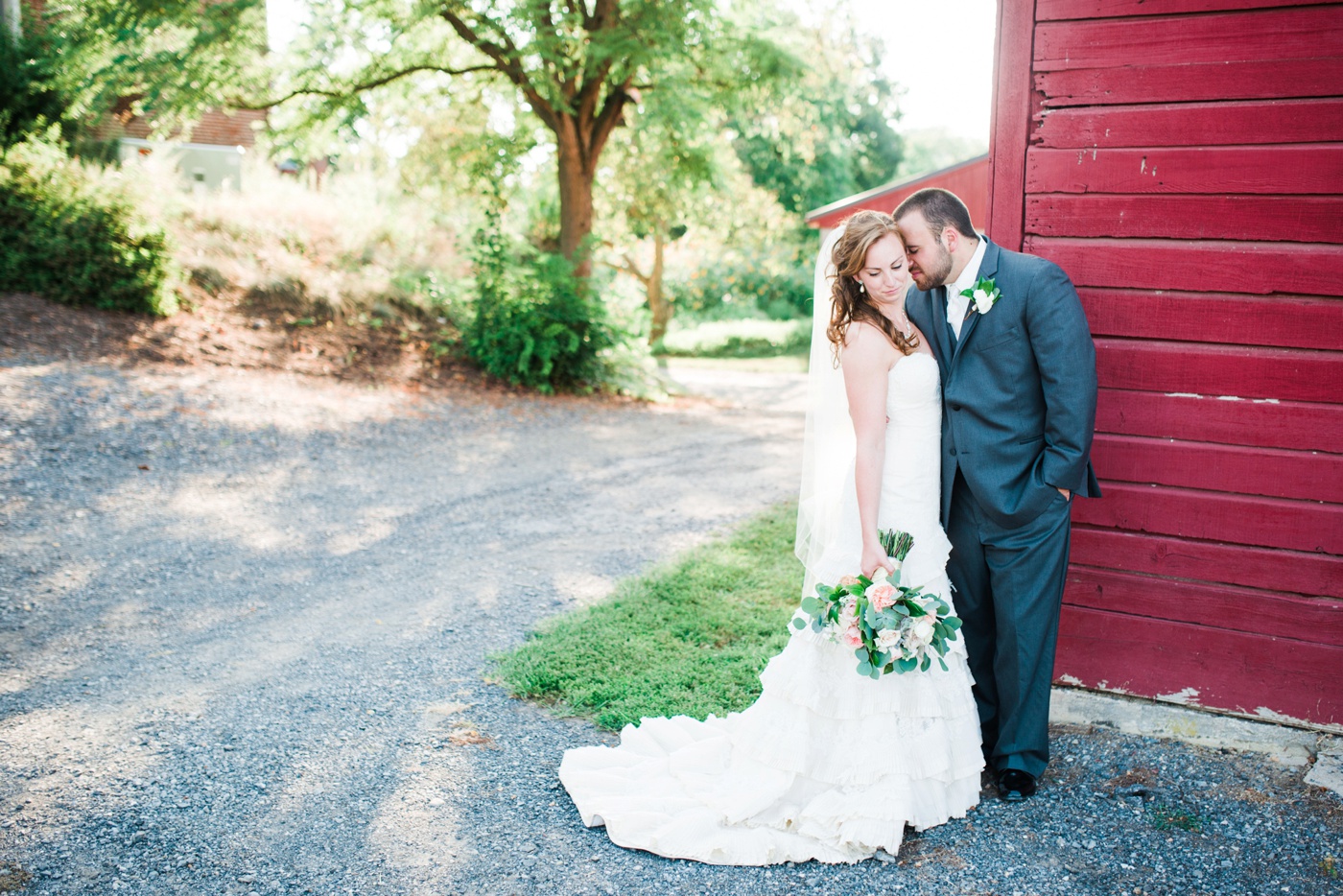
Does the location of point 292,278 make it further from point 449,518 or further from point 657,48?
point 449,518

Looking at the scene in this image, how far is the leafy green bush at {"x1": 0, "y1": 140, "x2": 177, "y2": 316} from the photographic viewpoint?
37.3ft

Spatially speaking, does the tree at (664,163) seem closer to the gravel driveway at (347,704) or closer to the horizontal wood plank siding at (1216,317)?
the gravel driveway at (347,704)

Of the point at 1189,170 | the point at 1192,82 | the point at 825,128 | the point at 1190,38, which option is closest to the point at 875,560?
the point at 1189,170

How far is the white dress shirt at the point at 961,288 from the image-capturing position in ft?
11.3

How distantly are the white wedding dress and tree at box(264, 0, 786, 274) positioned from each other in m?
10.2

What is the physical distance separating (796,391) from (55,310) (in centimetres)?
1170

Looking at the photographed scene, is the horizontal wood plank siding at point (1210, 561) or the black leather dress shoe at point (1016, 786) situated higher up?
the horizontal wood plank siding at point (1210, 561)

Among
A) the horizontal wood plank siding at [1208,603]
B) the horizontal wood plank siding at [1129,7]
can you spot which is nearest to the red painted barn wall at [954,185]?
the horizontal wood plank siding at [1129,7]

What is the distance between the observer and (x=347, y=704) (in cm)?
421

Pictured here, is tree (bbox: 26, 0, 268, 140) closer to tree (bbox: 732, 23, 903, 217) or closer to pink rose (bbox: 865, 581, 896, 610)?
tree (bbox: 732, 23, 903, 217)

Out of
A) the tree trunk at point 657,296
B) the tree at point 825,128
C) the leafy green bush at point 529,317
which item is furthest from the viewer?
the tree trunk at point 657,296

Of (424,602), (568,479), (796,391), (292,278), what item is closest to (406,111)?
(292,278)

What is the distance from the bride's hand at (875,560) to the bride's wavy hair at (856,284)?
72cm

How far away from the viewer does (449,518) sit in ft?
24.3
